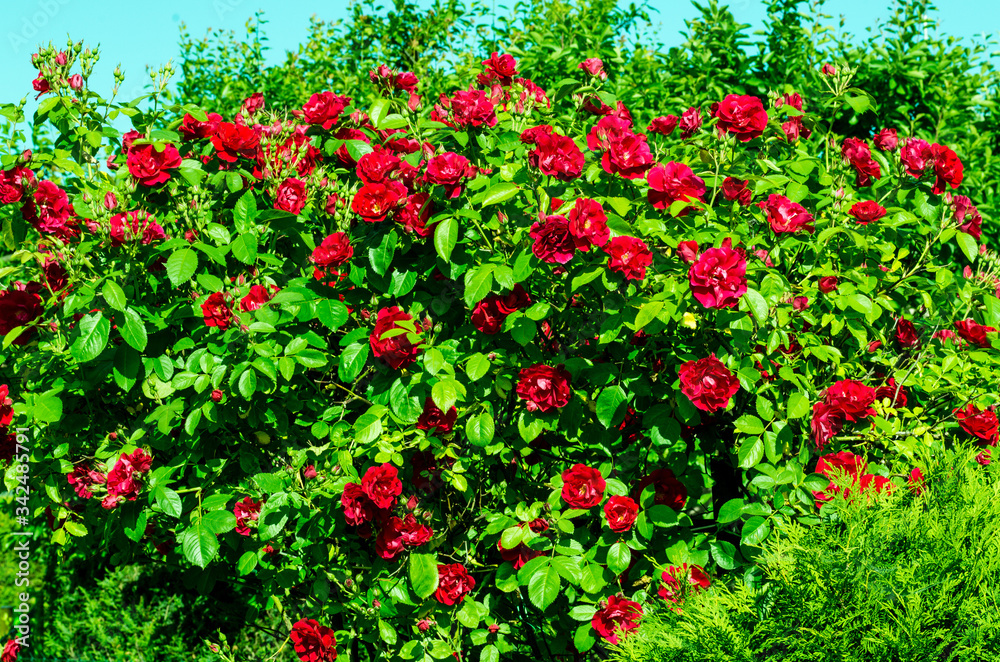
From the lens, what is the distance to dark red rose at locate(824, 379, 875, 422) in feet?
8.18

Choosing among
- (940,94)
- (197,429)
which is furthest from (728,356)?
(940,94)

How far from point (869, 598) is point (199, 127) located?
2.47 meters

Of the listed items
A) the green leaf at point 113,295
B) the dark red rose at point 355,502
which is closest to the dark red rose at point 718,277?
the dark red rose at point 355,502

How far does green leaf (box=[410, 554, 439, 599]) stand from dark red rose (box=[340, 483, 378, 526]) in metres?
0.24

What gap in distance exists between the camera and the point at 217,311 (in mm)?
2541

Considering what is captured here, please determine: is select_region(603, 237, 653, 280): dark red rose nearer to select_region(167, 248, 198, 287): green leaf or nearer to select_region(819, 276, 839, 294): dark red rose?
select_region(819, 276, 839, 294): dark red rose

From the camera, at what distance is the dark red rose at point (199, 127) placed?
281 cm

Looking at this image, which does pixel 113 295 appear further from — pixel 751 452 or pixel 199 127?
pixel 751 452

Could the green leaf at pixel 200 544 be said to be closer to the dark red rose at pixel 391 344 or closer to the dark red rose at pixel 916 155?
the dark red rose at pixel 391 344

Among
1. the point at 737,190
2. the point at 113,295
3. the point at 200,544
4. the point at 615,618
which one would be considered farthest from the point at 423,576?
the point at 737,190

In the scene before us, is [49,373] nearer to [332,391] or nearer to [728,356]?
[332,391]

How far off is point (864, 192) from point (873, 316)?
3.53 feet

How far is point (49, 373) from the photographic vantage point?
302cm

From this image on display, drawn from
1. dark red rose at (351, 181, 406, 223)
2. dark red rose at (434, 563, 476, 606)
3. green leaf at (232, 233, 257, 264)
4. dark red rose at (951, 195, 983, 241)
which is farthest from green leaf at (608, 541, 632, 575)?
dark red rose at (951, 195, 983, 241)
